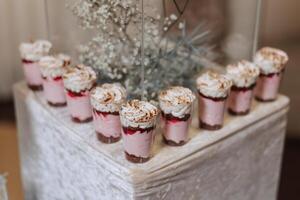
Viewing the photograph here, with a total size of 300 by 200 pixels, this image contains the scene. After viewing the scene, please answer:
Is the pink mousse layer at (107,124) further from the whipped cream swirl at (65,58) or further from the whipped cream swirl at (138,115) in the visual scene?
the whipped cream swirl at (65,58)

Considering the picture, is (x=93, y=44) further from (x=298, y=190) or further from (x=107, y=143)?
(x=298, y=190)

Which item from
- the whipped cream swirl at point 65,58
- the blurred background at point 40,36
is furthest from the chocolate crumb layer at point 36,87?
the blurred background at point 40,36

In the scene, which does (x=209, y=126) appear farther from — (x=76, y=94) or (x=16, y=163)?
(x=16, y=163)

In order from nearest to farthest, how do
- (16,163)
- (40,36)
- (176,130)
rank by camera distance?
(176,130) < (16,163) < (40,36)

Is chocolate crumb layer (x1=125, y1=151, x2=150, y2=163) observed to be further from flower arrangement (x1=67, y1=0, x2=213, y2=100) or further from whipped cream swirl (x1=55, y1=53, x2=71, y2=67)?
whipped cream swirl (x1=55, y1=53, x2=71, y2=67)

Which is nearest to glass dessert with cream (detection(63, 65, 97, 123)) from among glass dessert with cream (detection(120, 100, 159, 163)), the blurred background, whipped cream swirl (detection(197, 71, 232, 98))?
glass dessert with cream (detection(120, 100, 159, 163))

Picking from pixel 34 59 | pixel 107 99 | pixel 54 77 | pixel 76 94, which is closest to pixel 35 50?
pixel 34 59
